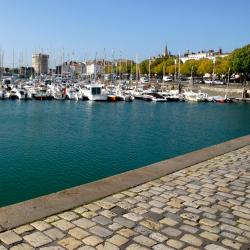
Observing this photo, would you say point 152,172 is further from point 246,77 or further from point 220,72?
point 220,72

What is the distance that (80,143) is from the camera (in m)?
23.7

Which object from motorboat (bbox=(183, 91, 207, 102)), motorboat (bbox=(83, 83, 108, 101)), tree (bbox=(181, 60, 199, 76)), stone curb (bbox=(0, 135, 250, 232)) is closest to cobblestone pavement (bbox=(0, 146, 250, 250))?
stone curb (bbox=(0, 135, 250, 232))

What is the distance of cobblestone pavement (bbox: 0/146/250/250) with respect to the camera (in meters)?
5.86

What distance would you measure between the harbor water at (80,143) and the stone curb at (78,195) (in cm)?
487

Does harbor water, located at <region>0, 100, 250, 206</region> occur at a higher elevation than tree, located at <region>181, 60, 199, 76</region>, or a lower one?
lower

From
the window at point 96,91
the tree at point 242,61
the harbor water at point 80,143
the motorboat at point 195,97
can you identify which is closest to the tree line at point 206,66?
the tree at point 242,61

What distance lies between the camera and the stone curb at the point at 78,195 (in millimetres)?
6523

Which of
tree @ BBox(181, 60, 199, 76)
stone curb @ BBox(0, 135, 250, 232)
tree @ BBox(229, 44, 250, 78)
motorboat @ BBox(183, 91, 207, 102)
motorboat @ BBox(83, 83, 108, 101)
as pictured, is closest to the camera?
stone curb @ BBox(0, 135, 250, 232)

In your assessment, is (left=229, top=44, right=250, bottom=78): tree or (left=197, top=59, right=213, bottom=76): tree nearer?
(left=229, top=44, right=250, bottom=78): tree

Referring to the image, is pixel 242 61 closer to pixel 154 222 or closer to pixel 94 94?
pixel 94 94

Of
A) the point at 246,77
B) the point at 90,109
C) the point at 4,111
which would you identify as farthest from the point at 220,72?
the point at 4,111

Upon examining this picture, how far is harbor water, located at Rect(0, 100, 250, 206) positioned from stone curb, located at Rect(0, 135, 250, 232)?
487cm

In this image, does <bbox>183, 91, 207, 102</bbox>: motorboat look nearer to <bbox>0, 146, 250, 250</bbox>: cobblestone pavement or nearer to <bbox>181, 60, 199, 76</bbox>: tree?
<bbox>181, 60, 199, 76</bbox>: tree

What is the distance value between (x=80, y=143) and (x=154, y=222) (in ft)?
56.7
